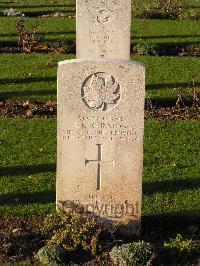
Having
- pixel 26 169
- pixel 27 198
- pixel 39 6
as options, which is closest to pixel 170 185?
pixel 27 198

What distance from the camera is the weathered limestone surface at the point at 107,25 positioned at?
11.0 m

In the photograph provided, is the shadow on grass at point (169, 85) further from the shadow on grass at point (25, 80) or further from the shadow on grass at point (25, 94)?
the shadow on grass at point (25, 80)

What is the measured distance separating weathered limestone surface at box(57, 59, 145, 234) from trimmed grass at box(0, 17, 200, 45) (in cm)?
1096

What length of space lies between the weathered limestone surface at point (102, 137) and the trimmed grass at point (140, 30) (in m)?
11.0

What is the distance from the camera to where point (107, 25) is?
11.0m

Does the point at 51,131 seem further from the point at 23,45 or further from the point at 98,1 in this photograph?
the point at 23,45

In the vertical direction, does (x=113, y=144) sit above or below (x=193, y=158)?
above

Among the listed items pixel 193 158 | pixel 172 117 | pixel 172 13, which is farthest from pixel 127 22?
pixel 172 13

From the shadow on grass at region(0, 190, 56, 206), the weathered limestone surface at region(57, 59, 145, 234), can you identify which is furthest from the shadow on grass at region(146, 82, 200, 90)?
the weathered limestone surface at region(57, 59, 145, 234)

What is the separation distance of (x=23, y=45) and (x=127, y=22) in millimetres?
5865

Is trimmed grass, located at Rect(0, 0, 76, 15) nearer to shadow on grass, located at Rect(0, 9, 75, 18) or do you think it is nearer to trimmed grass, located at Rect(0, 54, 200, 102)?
shadow on grass, located at Rect(0, 9, 75, 18)

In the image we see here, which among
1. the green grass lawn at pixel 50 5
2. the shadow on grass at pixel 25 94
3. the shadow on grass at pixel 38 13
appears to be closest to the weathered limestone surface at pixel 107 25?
the shadow on grass at pixel 25 94

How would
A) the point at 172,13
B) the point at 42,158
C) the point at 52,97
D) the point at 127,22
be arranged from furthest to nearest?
1. the point at 172,13
2. the point at 52,97
3. the point at 127,22
4. the point at 42,158

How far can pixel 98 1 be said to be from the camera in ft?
36.6
